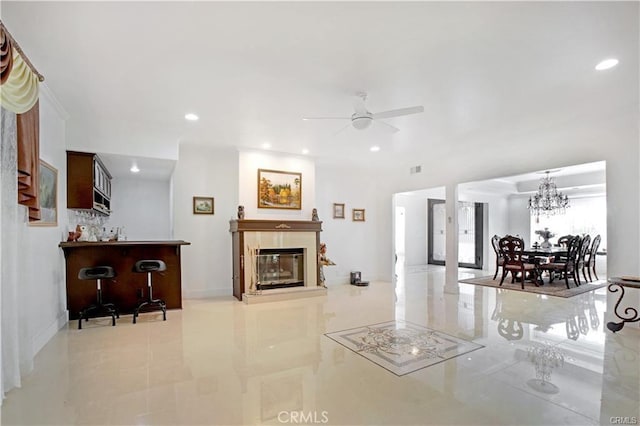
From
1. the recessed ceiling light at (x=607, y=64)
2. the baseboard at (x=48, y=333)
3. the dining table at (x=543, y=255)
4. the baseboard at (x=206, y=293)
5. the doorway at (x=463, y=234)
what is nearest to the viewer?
the recessed ceiling light at (x=607, y=64)

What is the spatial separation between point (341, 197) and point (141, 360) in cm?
537

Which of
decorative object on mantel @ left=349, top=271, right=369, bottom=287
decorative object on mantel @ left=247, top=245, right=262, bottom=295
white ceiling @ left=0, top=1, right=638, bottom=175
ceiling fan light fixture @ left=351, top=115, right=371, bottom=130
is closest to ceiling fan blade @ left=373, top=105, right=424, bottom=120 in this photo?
ceiling fan light fixture @ left=351, top=115, right=371, bottom=130

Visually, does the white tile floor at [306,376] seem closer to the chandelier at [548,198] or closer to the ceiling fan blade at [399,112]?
the ceiling fan blade at [399,112]

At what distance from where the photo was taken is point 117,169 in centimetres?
605

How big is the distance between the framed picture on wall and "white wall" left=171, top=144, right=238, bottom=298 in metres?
0.52

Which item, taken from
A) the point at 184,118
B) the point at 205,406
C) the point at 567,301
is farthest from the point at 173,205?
the point at 567,301

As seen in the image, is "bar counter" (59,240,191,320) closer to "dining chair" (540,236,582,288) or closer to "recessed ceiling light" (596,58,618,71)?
"recessed ceiling light" (596,58,618,71)

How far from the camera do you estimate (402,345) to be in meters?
3.33

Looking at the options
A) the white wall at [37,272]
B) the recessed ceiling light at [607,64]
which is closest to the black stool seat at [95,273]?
the white wall at [37,272]

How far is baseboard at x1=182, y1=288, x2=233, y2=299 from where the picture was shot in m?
5.74

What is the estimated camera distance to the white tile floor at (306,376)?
6.95ft

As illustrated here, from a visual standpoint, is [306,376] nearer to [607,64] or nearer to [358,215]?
[607,64]

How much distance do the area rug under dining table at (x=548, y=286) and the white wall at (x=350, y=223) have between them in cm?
226

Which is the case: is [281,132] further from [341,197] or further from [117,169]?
[117,169]
